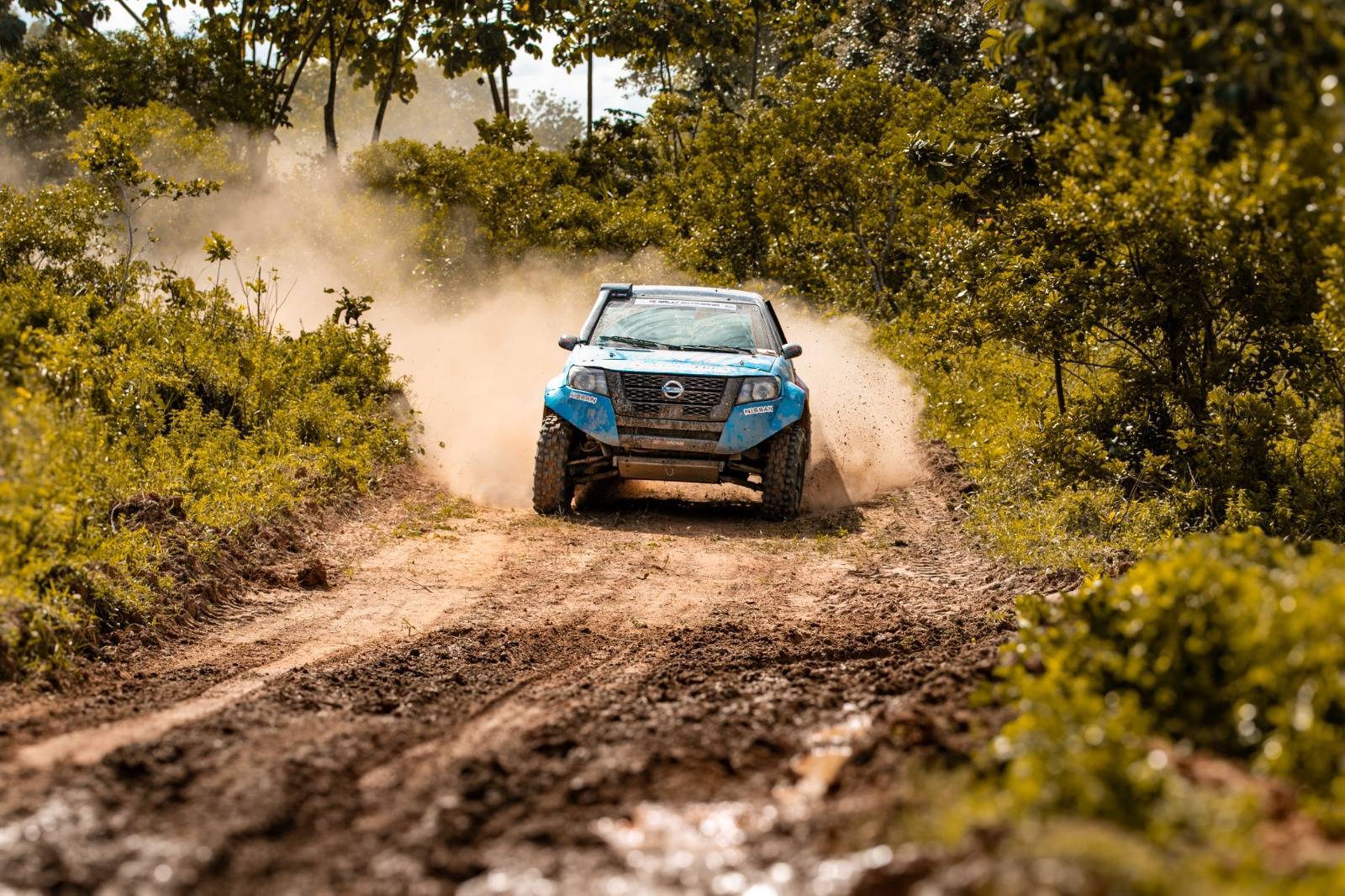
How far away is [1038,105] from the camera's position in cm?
801

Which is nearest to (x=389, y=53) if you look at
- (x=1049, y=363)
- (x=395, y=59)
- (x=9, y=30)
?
(x=395, y=59)

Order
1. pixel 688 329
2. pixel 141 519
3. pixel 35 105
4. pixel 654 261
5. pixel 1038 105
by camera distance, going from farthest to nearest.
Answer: pixel 35 105, pixel 654 261, pixel 688 329, pixel 141 519, pixel 1038 105

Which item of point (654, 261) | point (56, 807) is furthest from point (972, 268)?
point (654, 261)

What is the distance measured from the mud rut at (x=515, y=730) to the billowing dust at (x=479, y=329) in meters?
4.21

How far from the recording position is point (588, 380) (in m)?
12.2

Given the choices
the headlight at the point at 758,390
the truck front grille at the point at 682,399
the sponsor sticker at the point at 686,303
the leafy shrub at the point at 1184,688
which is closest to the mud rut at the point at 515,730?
the leafy shrub at the point at 1184,688

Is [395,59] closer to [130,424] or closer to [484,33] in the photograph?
[484,33]

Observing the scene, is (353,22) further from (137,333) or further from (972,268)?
(972,268)

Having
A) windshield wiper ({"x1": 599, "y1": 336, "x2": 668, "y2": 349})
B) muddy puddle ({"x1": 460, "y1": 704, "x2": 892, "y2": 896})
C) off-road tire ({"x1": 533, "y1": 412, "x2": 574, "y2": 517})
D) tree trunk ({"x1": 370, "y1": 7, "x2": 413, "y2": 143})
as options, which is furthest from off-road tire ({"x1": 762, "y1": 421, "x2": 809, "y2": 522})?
tree trunk ({"x1": 370, "y1": 7, "x2": 413, "y2": 143})

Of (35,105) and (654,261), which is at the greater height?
(35,105)

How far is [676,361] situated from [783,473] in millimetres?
1300

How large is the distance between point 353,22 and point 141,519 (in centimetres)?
2651

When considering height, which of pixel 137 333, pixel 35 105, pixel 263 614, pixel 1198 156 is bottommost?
pixel 263 614

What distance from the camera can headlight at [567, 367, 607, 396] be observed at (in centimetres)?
1217
